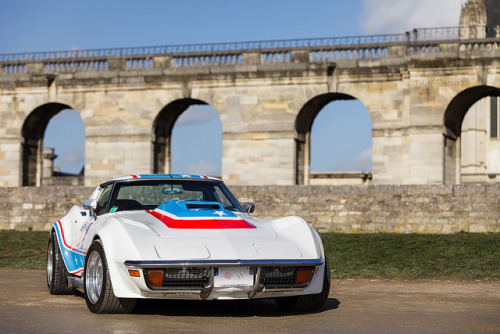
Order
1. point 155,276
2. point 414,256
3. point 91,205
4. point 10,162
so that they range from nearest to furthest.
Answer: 1. point 155,276
2. point 91,205
3. point 414,256
4. point 10,162

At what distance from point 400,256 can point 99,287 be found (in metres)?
7.78

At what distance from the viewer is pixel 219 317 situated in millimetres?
7168

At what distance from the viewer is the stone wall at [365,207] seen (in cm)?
1928

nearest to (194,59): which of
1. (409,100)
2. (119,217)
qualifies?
(409,100)

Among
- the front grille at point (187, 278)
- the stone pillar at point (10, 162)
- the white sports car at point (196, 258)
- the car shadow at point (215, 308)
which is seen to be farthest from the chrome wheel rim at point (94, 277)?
the stone pillar at point (10, 162)

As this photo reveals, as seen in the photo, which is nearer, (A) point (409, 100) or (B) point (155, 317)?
(B) point (155, 317)

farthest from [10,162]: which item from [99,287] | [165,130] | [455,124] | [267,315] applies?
[267,315]

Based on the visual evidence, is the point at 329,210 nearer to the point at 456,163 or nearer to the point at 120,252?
the point at 456,163

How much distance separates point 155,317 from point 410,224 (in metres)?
13.4

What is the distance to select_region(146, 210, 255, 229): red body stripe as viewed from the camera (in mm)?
7387

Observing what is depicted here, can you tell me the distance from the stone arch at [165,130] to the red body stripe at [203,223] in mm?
22898

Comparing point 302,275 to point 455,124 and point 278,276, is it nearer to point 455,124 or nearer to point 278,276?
point 278,276

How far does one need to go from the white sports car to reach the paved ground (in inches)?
8.4

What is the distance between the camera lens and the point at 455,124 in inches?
1131
